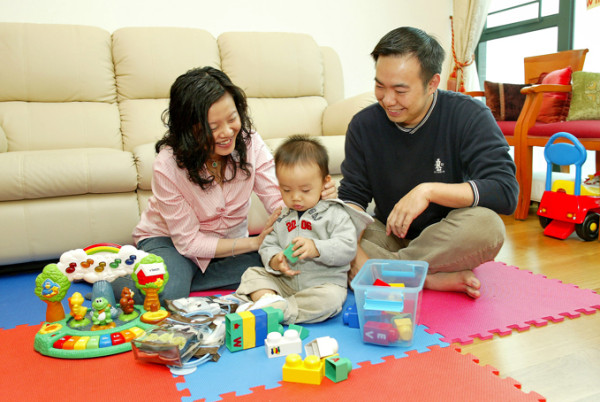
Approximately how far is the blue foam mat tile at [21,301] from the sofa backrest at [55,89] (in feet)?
2.74

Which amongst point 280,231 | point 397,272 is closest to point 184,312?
point 280,231

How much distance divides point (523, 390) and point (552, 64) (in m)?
2.71

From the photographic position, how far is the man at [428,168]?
142 cm

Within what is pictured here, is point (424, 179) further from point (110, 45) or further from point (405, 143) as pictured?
point (110, 45)

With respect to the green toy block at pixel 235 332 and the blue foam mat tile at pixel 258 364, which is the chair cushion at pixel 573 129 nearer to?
the blue foam mat tile at pixel 258 364

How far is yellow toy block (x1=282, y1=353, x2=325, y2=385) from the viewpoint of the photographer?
1.08 meters

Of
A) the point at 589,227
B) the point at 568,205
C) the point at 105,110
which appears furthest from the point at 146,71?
the point at 589,227

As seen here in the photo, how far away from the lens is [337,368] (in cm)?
107

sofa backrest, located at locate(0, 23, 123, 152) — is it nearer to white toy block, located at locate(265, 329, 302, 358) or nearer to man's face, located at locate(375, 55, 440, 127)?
man's face, located at locate(375, 55, 440, 127)

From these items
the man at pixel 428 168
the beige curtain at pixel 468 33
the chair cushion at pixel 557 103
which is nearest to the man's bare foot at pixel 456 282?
the man at pixel 428 168

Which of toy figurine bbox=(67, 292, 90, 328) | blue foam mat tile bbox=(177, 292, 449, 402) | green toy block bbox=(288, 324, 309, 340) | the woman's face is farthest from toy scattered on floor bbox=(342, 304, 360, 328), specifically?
toy figurine bbox=(67, 292, 90, 328)

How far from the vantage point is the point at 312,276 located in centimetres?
149

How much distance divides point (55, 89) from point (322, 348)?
2.17 meters

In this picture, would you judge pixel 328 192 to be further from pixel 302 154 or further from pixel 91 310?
pixel 91 310
